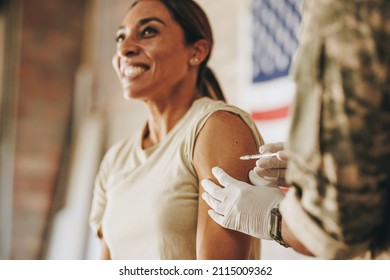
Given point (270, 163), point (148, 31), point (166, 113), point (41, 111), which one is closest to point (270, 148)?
point (270, 163)

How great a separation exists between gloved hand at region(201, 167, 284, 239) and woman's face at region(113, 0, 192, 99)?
0.32 m

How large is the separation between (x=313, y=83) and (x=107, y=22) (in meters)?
3.21

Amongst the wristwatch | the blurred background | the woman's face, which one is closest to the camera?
the wristwatch

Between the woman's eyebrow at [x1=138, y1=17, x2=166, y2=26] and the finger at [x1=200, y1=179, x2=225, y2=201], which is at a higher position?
the woman's eyebrow at [x1=138, y1=17, x2=166, y2=26]

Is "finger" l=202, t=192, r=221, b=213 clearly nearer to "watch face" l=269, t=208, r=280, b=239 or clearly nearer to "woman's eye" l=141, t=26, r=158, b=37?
"watch face" l=269, t=208, r=280, b=239

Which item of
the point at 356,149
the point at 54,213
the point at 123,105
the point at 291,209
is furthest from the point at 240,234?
the point at 54,213

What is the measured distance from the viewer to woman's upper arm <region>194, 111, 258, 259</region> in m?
1.10

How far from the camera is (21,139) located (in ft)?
11.8

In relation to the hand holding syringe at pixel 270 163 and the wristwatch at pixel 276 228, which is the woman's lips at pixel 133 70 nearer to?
the hand holding syringe at pixel 270 163

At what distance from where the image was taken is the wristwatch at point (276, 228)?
96cm

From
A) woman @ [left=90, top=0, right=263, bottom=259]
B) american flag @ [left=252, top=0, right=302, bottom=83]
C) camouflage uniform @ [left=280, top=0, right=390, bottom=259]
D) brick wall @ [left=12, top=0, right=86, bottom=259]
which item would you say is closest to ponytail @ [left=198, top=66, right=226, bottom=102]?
woman @ [left=90, top=0, right=263, bottom=259]

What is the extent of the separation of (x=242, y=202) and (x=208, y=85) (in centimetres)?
45

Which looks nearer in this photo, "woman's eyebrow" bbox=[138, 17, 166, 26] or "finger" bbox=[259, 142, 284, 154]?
"finger" bbox=[259, 142, 284, 154]

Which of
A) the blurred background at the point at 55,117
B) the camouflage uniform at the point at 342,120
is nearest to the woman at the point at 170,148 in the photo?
the camouflage uniform at the point at 342,120
